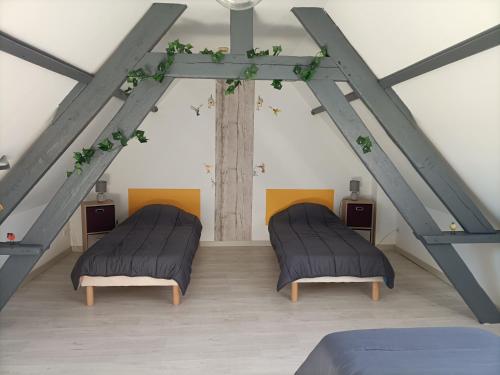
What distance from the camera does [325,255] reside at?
3588 mm

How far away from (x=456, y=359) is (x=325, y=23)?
244 cm

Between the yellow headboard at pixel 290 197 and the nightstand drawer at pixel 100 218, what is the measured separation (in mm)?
1908

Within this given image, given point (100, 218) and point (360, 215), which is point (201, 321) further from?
point (360, 215)

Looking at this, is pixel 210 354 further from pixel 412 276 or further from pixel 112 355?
pixel 412 276

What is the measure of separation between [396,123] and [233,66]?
50.7 inches

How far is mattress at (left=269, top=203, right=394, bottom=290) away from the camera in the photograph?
3527mm

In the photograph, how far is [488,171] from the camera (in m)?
2.81

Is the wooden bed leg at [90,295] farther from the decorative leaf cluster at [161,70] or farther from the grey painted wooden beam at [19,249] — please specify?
the decorative leaf cluster at [161,70]

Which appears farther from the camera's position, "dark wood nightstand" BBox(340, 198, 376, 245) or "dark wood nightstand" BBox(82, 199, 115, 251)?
"dark wood nightstand" BBox(340, 198, 376, 245)

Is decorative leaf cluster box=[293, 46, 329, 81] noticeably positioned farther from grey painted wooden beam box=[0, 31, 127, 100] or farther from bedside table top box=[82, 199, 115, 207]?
bedside table top box=[82, 199, 115, 207]

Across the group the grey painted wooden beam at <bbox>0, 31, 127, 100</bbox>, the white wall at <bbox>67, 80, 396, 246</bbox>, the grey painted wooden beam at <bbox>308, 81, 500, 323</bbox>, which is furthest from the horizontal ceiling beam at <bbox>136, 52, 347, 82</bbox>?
the white wall at <bbox>67, 80, 396, 246</bbox>

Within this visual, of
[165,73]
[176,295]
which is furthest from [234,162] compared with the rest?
[165,73]

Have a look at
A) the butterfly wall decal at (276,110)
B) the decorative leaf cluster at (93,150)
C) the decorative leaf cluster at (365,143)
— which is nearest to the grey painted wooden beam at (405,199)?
the decorative leaf cluster at (365,143)

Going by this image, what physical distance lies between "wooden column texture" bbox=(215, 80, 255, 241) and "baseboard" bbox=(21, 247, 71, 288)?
5.86 ft
